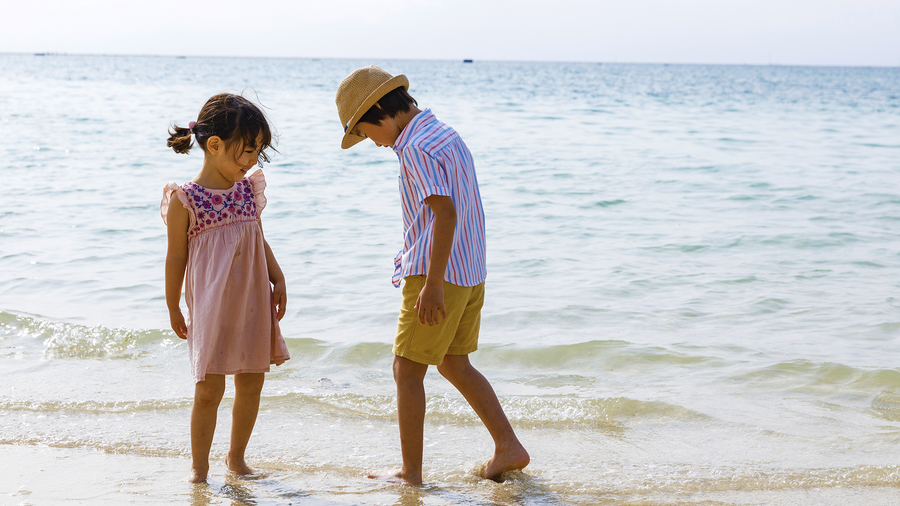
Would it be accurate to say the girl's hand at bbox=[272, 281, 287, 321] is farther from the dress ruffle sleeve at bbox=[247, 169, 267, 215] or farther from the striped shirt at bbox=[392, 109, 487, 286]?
the striped shirt at bbox=[392, 109, 487, 286]

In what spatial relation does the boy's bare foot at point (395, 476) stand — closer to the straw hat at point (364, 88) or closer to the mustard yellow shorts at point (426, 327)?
the mustard yellow shorts at point (426, 327)

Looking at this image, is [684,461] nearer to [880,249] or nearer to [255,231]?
[255,231]

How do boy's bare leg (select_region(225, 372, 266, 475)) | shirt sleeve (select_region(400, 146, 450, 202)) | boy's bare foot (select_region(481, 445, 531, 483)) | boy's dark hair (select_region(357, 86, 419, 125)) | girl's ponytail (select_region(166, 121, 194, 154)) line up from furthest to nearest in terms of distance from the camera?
boy's bare foot (select_region(481, 445, 531, 483)) < boy's bare leg (select_region(225, 372, 266, 475)) < girl's ponytail (select_region(166, 121, 194, 154)) < boy's dark hair (select_region(357, 86, 419, 125)) < shirt sleeve (select_region(400, 146, 450, 202))

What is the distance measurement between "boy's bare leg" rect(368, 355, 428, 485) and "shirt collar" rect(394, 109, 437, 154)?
29.7 inches

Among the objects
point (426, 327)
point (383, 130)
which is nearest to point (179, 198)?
point (383, 130)

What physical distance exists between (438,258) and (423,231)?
163 millimetres

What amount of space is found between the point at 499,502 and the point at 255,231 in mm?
1288

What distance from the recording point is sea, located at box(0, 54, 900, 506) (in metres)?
2.93

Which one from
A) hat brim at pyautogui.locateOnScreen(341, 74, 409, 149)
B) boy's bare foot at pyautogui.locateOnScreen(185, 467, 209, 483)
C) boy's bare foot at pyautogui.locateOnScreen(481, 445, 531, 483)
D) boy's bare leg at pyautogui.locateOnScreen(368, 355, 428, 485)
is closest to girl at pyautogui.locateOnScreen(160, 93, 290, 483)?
boy's bare foot at pyautogui.locateOnScreen(185, 467, 209, 483)

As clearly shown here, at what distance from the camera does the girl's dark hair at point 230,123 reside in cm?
257

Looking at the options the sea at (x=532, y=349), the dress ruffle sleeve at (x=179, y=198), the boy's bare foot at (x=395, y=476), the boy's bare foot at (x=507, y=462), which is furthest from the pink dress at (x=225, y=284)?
the boy's bare foot at (x=507, y=462)

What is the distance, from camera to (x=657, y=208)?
30.2ft

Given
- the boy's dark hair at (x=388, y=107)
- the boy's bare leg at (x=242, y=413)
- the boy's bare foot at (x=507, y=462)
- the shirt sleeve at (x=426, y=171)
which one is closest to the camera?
the shirt sleeve at (x=426, y=171)

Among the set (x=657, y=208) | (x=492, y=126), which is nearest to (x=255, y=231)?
(x=657, y=208)
